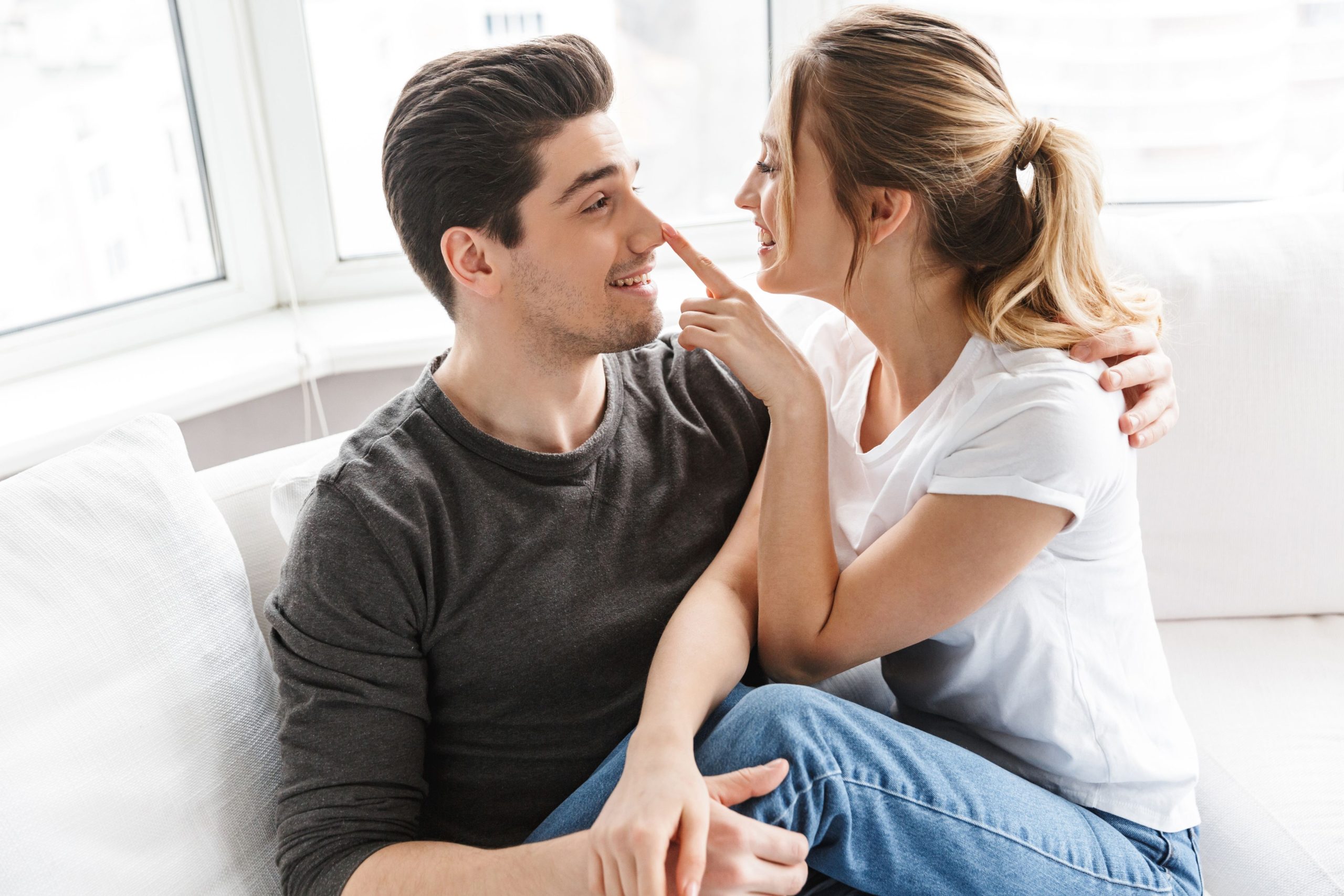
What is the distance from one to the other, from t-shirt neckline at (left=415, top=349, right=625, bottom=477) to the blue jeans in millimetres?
328

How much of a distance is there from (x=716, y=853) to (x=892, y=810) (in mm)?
180

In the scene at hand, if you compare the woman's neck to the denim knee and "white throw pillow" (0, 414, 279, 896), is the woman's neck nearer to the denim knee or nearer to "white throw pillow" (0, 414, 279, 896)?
the denim knee

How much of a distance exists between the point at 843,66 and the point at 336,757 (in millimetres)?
883

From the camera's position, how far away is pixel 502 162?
3.97ft

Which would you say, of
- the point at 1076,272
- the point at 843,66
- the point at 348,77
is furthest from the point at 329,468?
the point at 348,77

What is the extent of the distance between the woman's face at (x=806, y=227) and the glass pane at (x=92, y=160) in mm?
1139

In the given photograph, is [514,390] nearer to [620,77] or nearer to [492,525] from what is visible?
[492,525]

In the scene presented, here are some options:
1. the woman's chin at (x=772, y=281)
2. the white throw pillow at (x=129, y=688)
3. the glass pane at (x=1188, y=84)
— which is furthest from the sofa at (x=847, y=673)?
the glass pane at (x=1188, y=84)

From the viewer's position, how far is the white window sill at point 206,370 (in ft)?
5.08

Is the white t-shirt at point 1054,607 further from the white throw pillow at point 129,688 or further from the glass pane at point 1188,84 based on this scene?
the glass pane at point 1188,84

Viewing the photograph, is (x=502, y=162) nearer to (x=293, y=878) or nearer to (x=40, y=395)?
(x=293, y=878)

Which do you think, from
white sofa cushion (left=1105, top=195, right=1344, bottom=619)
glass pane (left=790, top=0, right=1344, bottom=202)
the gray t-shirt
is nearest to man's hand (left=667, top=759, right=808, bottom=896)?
the gray t-shirt

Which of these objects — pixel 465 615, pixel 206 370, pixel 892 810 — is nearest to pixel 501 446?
pixel 465 615

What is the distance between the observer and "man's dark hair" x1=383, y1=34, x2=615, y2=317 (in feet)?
3.93
